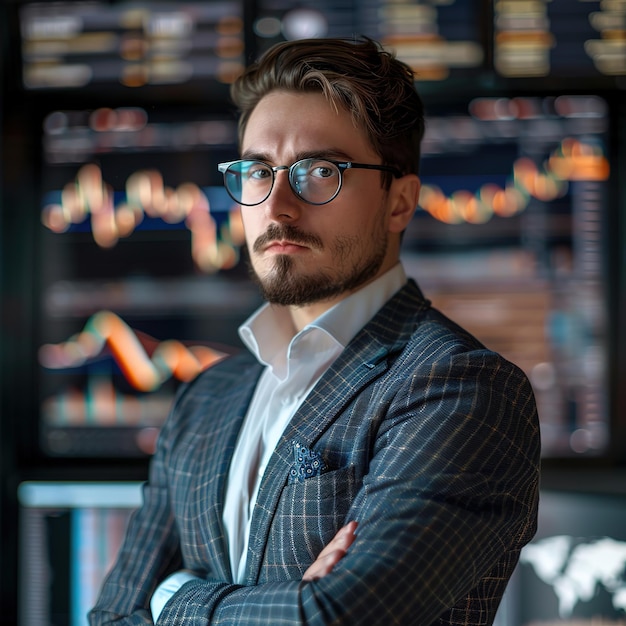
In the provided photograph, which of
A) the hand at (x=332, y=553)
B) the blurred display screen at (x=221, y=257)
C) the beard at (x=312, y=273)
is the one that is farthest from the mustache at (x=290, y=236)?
the blurred display screen at (x=221, y=257)

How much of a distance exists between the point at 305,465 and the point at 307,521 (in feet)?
0.25

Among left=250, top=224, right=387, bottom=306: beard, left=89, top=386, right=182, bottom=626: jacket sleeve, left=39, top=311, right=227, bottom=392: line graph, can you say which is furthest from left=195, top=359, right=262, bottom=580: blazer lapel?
left=39, top=311, right=227, bottom=392: line graph

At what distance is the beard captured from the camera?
1.25m

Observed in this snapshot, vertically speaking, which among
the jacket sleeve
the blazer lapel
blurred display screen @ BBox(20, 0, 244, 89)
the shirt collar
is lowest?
the jacket sleeve

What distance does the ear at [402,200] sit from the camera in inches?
53.4

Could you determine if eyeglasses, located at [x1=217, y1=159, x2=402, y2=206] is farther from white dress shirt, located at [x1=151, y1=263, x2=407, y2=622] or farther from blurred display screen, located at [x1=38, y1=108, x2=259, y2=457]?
blurred display screen, located at [x1=38, y1=108, x2=259, y2=457]

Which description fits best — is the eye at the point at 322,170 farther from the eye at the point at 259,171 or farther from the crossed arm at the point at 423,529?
the crossed arm at the point at 423,529

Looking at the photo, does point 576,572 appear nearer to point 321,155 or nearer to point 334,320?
point 334,320

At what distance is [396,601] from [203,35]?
164 centimetres

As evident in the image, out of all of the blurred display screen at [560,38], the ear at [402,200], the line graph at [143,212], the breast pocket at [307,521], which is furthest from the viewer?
the line graph at [143,212]

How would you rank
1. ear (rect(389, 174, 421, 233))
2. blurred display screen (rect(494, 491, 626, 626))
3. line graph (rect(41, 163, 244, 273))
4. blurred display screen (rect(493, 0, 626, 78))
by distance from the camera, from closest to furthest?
ear (rect(389, 174, 421, 233)), blurred display screen (rect(494, 491, 626, 626)), blurred display screen (rect(493, 0, 626, 78)), line graph (rect(41, 163, 244, 273))

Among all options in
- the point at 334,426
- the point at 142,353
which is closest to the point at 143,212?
the point at 142,353

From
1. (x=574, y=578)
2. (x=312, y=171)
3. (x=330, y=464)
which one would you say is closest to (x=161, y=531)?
(x=330, y=464)

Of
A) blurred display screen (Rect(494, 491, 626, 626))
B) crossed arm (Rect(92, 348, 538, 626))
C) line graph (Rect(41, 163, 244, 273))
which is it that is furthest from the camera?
line graph (Rect(41, 163, 244, 273))
